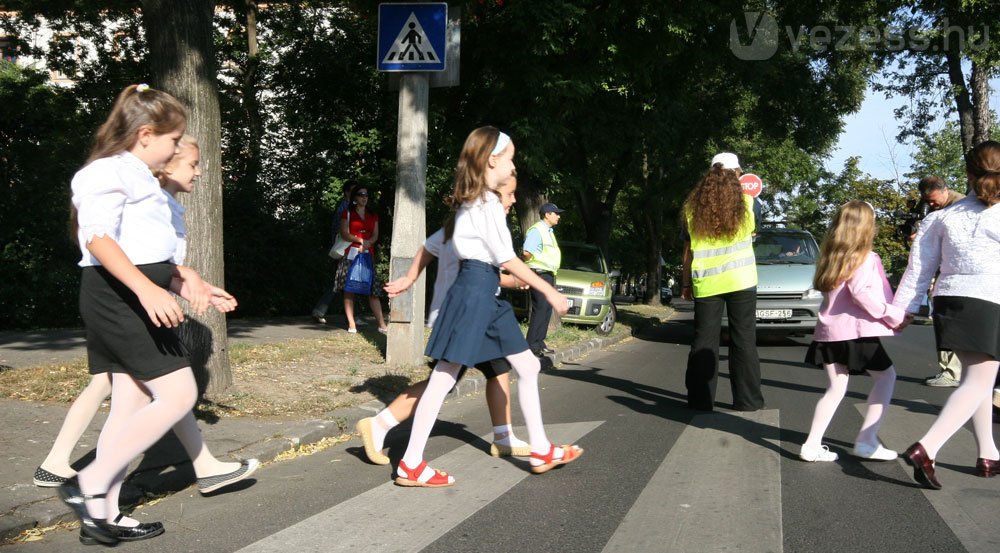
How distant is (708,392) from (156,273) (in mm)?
4735

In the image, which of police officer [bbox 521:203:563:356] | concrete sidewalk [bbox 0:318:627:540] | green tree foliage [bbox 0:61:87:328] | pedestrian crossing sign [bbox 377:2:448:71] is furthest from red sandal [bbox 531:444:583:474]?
green tree foliage [bbox 0:61:87:328]

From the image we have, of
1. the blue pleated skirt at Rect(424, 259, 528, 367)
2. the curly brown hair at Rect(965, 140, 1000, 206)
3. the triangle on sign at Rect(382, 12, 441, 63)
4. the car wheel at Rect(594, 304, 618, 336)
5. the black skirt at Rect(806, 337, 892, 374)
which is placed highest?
the triangle on sign at Rect(382, 12, 441, 63)

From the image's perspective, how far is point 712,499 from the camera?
184 inches

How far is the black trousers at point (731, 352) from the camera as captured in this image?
7.41 m

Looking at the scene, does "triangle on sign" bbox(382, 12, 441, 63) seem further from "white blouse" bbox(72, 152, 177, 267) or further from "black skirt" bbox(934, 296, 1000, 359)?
"black skirt" bbox(934, 296, 1000, 359)

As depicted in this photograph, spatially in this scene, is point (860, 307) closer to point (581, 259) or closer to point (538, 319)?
point (538, 319)

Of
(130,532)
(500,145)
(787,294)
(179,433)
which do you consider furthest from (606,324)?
(130,532)

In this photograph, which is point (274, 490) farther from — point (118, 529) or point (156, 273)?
point (156, 273)

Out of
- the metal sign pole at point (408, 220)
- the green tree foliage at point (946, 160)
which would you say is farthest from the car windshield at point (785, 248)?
the green tree foliage at point (946, 160)

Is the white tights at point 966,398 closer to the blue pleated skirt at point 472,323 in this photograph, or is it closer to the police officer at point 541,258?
the blue pleated skirt at point 472,323

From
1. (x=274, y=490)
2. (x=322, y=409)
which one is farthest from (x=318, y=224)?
(x=274, y=490)

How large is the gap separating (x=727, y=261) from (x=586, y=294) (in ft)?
31.0

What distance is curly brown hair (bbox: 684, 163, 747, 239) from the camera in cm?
723

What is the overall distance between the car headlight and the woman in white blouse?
11685mm
